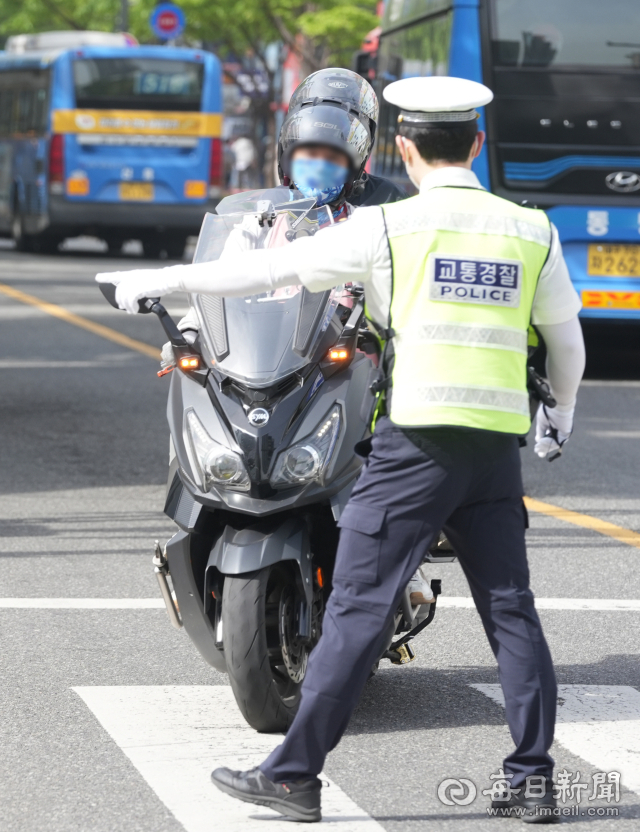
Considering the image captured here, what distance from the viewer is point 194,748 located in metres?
4.34

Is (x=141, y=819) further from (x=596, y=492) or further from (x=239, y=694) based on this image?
(x=596, y=492)

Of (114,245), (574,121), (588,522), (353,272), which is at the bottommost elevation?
(114,245)

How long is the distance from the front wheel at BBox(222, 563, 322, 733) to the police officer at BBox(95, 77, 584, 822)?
1.56ft

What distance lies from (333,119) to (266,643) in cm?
162

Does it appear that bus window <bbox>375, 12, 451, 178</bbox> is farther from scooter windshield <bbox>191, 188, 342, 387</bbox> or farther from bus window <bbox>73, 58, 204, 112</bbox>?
bus window <bbox>73, 58, 204, 112</bbox>

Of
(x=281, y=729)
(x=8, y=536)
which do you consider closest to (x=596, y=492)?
(x=8, y=536)

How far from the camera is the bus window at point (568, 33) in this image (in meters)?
12.6

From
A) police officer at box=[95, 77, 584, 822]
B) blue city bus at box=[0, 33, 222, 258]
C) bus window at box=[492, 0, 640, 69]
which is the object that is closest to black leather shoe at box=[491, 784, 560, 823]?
police officer at box=[95, 77, 584, 822]

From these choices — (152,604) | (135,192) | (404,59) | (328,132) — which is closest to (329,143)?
(328,132)

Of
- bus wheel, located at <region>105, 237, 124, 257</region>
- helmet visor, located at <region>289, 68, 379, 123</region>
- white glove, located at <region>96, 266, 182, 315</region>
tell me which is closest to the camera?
white glove, located at <region>96, 266, 182, 315</region>

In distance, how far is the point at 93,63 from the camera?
2617 centimetres

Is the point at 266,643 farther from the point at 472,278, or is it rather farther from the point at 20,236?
the point at 20,236

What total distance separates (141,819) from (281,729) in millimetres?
724

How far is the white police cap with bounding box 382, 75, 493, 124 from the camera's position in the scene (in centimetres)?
365
